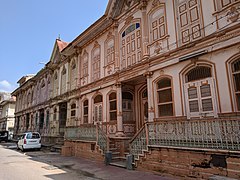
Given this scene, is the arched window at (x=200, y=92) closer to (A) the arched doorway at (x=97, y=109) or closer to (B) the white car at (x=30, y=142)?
(A) the arched doorway at (x=97, y=109)

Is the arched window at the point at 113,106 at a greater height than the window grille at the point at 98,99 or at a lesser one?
lesser

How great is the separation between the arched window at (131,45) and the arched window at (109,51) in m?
1.07

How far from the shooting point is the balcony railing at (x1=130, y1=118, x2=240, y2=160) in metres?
5.69

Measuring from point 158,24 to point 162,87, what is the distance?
10.8ft

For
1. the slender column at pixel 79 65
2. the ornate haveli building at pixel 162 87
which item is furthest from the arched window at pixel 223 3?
the slender column at pixel 79 65

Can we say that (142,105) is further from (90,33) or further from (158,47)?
(90,33)

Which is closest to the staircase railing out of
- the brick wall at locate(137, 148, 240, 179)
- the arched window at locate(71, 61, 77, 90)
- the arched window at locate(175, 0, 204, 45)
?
the brick wall at locate(137, 148, 240, 179)

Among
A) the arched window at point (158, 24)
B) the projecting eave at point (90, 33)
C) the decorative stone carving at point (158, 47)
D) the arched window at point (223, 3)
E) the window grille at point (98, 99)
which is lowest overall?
the window grille at point (98, 99)

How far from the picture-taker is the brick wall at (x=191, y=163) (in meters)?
5.52

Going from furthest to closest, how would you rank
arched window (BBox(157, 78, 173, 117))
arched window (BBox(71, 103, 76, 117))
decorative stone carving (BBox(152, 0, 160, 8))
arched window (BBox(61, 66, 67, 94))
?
arched window (BBox(61, 66, 67, 94)) < arched window (BBox(71, 103, 76, 117)) < decorative stone carving (BBox(152, 0, 160, 8)) < arched window (BBox(157, 78, 173, 117))

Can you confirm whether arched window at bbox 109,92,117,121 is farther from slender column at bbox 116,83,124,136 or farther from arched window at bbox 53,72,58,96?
arched window at bbox 53,72,58,96

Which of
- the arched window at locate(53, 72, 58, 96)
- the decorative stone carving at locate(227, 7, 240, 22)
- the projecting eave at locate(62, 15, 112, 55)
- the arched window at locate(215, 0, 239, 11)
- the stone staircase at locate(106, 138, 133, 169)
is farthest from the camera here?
the arched window at locate(53, 72, 58, 96)

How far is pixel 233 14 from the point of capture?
6.93m

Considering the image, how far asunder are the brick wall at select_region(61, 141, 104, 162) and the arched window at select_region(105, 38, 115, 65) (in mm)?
5519
